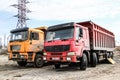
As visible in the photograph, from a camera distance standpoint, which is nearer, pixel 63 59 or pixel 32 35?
pixel 63 59

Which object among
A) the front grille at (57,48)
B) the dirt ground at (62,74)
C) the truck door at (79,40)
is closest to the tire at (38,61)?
the dirt ground at (62,74)

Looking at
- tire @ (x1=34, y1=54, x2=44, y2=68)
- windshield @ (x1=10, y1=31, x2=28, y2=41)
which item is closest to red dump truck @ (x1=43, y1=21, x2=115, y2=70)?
tire @ (x1=34, y1=54, x2=44, y2=68)

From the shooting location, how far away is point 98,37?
60.8 ft

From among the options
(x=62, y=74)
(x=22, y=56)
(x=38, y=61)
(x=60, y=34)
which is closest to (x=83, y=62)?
(x=62, y=74)

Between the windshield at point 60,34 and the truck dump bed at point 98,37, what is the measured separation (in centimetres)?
273

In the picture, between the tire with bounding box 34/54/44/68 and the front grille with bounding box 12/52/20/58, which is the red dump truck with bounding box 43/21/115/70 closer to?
the tire with bounding box 34/54/44/68

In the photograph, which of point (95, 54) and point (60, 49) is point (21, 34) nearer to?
point (60, 49)

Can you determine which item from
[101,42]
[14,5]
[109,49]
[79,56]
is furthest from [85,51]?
[14,5]

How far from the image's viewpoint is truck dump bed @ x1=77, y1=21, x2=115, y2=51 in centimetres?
1716

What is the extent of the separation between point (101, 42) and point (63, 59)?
20.1 ft

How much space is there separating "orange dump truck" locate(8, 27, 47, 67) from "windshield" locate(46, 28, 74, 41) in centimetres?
215

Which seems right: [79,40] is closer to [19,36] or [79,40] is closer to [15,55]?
[19,36]

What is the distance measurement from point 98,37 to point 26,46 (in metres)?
5.43

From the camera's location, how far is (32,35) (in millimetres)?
17328
